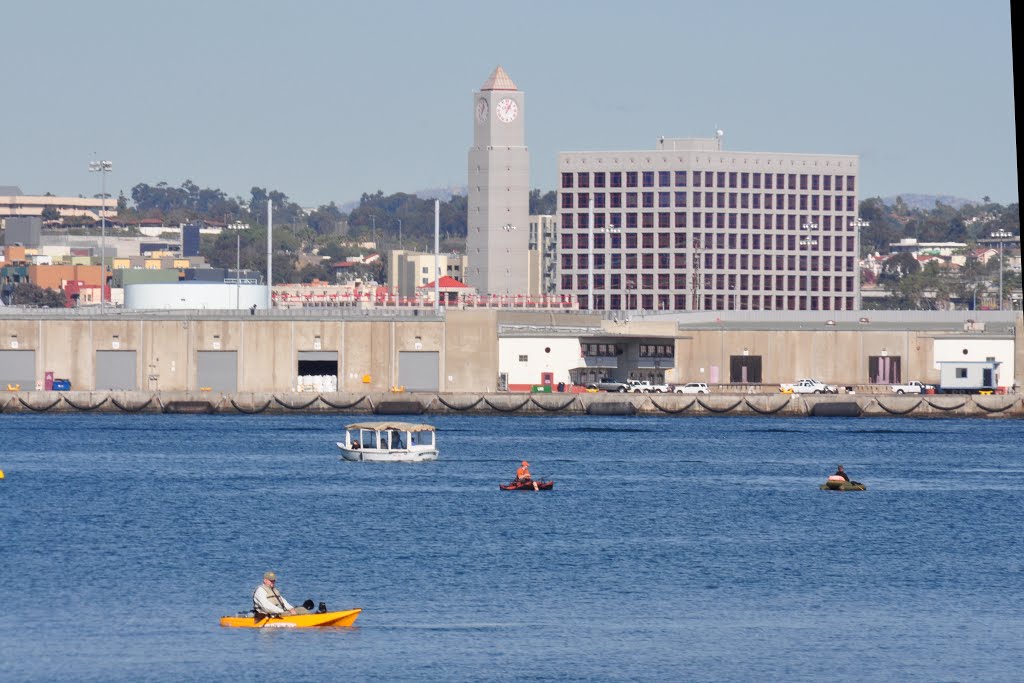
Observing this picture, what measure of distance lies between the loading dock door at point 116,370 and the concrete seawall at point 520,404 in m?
4.85

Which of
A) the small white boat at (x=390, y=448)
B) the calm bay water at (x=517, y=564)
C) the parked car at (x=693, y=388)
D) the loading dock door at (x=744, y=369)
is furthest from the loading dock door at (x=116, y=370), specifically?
the small white boat at (x=390, y=448)

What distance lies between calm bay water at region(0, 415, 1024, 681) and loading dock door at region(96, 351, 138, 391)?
1536 inches

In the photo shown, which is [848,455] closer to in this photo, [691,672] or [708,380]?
[708,380]

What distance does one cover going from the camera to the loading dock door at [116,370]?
161 m

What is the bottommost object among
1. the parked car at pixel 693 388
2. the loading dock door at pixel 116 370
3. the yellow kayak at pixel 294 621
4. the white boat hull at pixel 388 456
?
the yellow kayak at pixel 294 621

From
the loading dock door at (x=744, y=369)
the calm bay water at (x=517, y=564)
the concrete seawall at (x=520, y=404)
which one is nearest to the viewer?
the calm bay water at (x=517, y=564)

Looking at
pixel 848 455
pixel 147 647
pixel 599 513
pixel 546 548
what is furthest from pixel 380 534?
pixel 848 455

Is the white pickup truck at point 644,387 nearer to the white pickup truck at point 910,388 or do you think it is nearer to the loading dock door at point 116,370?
the white pickup truck at point 910,388

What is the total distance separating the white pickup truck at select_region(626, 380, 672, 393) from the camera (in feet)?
527

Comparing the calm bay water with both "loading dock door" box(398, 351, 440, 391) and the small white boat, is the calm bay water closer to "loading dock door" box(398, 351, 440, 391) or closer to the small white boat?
the small white boat

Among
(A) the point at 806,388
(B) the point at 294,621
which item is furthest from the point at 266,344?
(B) the point at 294,621

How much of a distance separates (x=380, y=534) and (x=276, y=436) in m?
58.2

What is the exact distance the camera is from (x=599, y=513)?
85.3 meters

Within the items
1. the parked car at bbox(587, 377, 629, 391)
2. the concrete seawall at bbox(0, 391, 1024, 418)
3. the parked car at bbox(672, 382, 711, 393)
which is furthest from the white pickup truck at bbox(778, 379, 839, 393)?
the parked car at bbox(587, 377, 629, 391)
